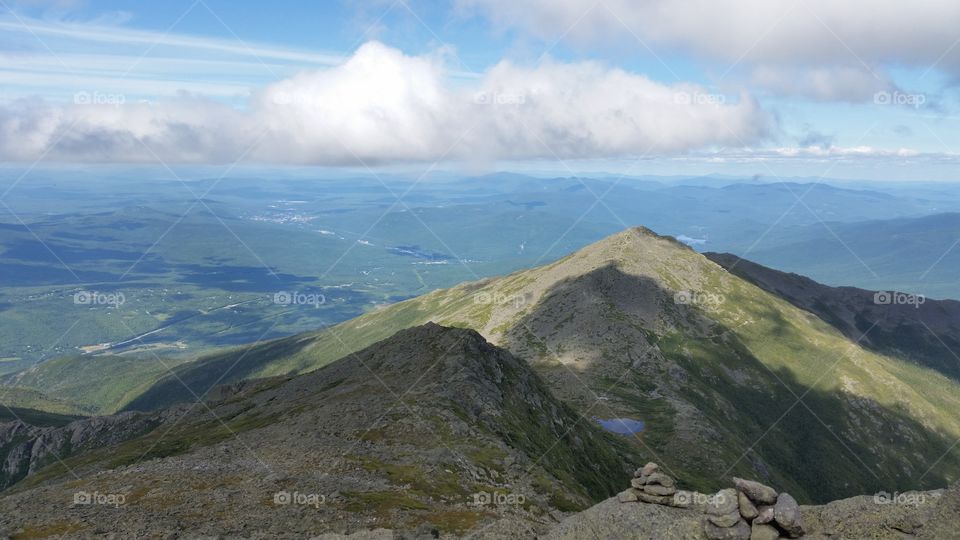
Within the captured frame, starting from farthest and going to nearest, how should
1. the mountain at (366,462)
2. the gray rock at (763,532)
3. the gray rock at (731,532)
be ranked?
the mountain at (366,462) < the gray rock at (731,532) < the gray rock at (763,532)

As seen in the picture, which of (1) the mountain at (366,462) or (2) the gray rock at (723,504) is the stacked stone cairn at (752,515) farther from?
(1) the mountain at (366,462)

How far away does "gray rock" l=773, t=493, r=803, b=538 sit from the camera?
116 feet

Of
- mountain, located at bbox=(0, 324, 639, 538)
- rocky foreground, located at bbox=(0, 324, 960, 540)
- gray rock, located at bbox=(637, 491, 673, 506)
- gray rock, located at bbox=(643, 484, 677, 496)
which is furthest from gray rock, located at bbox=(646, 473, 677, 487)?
mountain, located at bbox=(0, 324, 639, 538)

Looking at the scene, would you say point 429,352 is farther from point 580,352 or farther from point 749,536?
point 580,352

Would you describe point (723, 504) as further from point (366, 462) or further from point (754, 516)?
point (366, 462)

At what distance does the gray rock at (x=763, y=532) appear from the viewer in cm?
3547

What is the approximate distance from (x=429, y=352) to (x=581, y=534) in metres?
60.6

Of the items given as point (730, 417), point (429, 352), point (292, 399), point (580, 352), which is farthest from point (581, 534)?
point (730, 417)

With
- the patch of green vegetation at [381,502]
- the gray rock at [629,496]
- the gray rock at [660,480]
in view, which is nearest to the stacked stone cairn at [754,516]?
the gray rock at [660,480]

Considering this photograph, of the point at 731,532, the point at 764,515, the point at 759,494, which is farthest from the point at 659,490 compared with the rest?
the point at 764,515

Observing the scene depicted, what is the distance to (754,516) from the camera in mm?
36094

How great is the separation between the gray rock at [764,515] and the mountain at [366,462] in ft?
62.2

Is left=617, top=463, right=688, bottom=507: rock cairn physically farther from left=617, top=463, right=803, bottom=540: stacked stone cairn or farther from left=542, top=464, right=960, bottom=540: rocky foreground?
left=617, top=463, right=803, bottom=540: stacked stone cairn

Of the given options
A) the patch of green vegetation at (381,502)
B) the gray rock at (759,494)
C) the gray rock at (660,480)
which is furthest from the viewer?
the patch of green vegetation at (381,502)
